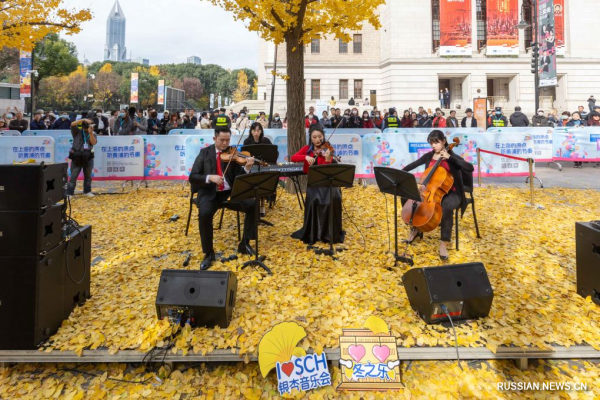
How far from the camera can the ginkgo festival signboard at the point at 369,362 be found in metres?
2.75

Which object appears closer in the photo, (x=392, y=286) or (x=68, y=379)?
(x=68, y=379)

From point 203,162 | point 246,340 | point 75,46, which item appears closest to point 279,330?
point 246,340

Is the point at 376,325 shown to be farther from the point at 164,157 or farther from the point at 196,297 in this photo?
the point at 164,157

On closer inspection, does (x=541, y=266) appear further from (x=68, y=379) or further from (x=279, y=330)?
(x=68, y=379)

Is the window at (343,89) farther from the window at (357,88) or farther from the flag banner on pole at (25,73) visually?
the flag banner on pole at (25,73)

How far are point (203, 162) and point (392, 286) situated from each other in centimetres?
321

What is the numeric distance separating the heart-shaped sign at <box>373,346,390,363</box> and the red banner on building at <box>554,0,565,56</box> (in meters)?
40.0

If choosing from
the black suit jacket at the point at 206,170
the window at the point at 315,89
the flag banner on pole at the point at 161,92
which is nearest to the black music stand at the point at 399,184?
the black suit jacket at the point at 206,170

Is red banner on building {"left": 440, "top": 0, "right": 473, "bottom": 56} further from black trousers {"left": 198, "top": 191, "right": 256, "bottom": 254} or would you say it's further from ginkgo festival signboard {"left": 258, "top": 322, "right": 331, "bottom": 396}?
ginkgo festival signboard {"left": 258, "top": 322, "right": 331, "bottom": 396}

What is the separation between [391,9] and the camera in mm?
31203

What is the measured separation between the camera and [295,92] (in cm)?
813

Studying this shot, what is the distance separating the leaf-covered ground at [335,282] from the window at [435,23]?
30.7 meters

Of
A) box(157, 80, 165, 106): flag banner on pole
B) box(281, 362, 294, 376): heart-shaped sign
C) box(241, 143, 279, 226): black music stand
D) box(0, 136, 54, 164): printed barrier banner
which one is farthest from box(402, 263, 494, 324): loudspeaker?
box(157, 80, 165, 106): flag banner on pole

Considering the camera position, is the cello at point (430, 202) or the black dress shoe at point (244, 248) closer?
the cello at point (430, 202)
